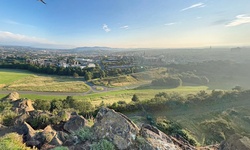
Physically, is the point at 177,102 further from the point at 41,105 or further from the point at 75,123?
the point at 41,105

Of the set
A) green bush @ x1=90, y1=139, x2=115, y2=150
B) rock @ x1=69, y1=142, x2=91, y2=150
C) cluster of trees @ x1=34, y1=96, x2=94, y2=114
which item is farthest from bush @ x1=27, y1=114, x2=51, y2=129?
cluster of trees @ x1=34, y1=96, x2=94, y2=114

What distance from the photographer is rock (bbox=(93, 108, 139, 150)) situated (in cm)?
459

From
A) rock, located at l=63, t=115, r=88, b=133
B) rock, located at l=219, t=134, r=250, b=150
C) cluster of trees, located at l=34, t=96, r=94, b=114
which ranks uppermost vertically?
rock, located at l=219, t=134, r=250, b=150

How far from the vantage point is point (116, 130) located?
4.79 meters

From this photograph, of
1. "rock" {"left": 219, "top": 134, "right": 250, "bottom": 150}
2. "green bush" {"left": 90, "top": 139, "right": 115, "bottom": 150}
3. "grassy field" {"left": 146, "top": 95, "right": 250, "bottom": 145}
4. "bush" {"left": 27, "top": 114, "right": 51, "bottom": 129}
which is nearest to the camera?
"green bush" {"left": 90, "top": 139, "right": 115, "bottom": 150}

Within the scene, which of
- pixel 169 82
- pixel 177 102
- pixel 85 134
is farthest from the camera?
pixel 169 82

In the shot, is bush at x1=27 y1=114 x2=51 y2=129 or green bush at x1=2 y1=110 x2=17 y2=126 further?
green bush at x1=2 y1=110 x2=17 y2=126

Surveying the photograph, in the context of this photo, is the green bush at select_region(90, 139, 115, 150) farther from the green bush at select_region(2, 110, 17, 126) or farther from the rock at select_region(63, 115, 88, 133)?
the green bush at select_region(2, 110, 17, 126)

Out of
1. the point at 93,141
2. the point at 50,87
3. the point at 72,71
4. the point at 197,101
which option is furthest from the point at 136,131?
the point at 72,71

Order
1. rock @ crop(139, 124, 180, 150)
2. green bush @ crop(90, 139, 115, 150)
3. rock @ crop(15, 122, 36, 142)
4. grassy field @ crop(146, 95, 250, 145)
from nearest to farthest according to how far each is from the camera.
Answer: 1. green bush @ crop(90, 139, 115, 150)
2. rock @ crop(139, 124, 180, 150)
3. rock @ crop(15, 122, 36, 142)
4. grassy field @ crop(146, 95, 250, 145)

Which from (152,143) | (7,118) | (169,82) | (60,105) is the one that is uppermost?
(152,143)

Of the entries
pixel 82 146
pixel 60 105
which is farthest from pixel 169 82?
pixel 82 146

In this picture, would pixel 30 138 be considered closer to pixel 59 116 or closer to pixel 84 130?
pixel 84 130

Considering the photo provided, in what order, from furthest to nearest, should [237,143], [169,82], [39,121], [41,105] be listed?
[169,82]
[41,105]
[39,121]
[237,143]
